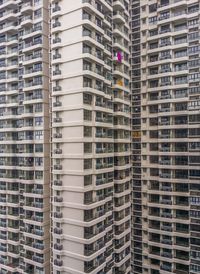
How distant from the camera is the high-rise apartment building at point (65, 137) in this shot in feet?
90.7

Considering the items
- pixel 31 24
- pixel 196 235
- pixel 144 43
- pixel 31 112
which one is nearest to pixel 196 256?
pixel 196 235

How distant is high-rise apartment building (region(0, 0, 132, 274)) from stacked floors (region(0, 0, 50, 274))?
0.13 m

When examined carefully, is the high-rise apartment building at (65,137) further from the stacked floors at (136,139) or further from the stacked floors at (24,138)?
the stacked floors at (136,139)

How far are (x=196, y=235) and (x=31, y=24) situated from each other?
3483cm

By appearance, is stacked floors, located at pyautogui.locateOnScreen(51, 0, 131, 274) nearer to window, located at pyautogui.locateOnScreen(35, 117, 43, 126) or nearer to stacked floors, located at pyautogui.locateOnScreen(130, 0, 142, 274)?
window, located at pyautogui.locateOnScreen(35, 117, 43, 126)

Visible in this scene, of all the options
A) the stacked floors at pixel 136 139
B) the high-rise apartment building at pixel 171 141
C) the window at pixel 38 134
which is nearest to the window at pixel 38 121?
the window at pixel 38 134

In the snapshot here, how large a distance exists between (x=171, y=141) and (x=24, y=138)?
1988cm

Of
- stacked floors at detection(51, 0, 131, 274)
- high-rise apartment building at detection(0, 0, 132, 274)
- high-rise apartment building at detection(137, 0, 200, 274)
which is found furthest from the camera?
high-rise apartment building at detection(137, 0, 200, 274)

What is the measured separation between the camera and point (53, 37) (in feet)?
97.7

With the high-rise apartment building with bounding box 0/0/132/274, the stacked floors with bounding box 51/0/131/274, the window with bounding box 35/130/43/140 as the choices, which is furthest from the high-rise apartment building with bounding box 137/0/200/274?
the window with bounding box 35/130/43/140

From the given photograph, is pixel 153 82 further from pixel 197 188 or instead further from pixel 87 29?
pixel 197 188

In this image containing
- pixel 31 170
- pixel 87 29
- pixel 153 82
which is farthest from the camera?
pixel 153 82

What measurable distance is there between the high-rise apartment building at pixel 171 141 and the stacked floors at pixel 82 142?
6.60 meters

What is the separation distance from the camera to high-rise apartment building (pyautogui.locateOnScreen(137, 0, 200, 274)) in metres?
33.1
